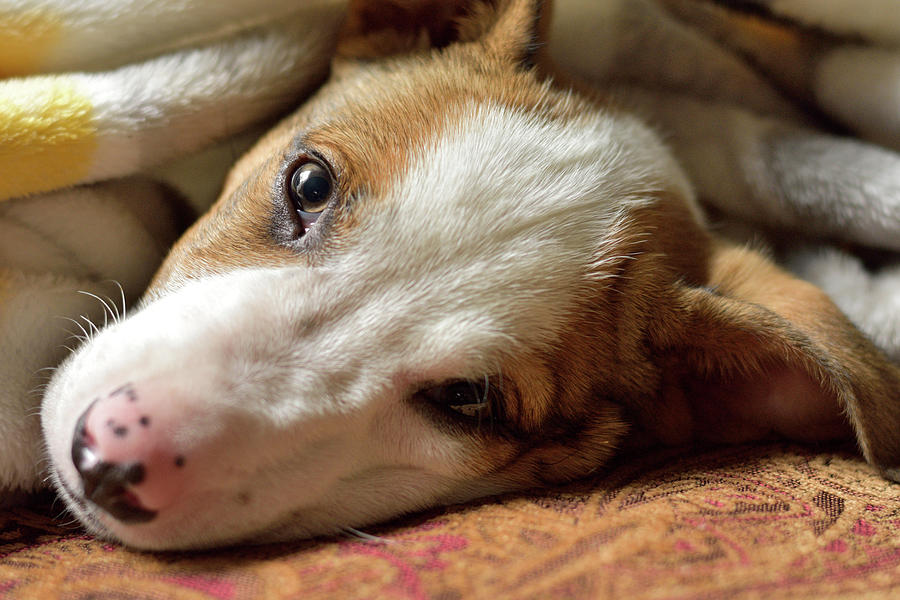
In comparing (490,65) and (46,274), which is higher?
(490,65)

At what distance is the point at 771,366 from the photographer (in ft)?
5.39

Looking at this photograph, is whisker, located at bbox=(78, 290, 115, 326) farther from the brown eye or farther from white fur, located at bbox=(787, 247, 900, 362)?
white fur, located at bbox=(787, 247, 900, 362)

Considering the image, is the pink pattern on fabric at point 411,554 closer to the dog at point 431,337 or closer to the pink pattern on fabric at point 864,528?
the dog at point 431,337

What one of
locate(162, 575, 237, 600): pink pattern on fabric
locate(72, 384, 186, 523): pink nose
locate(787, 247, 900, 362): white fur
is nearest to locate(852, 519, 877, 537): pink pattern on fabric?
locate(787, 247, 900, 362): white fur

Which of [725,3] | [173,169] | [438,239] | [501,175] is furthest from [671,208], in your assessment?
[173,169]

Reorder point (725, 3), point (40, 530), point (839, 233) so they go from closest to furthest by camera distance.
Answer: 1. point (40, 530)
2. point (839, 233)
3. point (725, 3)

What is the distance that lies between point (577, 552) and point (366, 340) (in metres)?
0.53

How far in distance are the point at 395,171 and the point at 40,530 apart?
3.09ft

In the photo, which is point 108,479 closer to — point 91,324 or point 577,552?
point 91,324

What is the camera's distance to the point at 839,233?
2275 millimetres

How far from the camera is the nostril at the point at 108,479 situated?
3.88 ft

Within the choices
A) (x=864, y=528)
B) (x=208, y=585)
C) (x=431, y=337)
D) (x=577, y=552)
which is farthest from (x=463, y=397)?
(x=864, y=528)

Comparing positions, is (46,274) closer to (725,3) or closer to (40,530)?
(40,530)

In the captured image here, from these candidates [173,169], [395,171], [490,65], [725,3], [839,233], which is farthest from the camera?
[725,3]
